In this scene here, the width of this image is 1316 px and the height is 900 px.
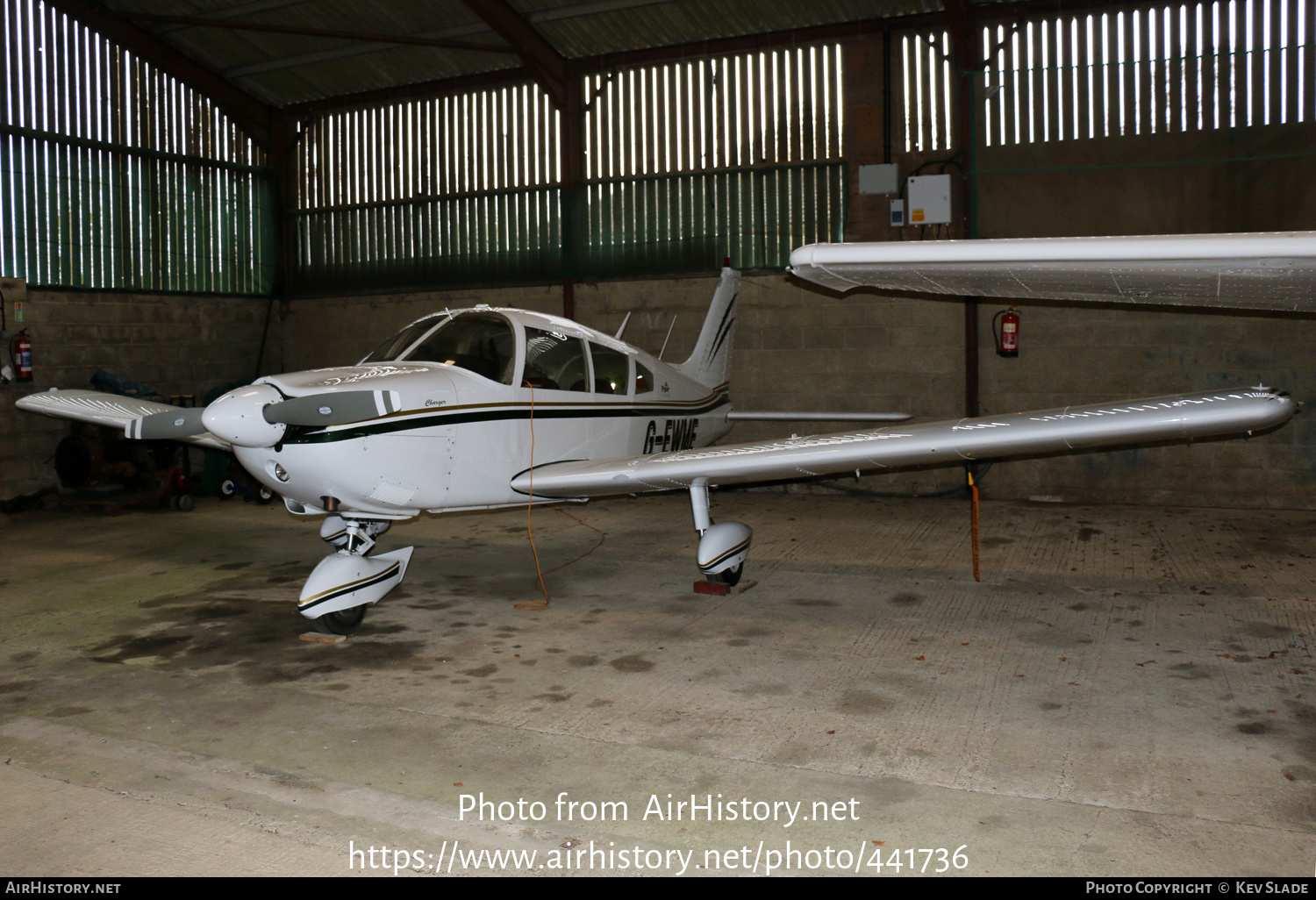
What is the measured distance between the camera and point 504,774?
3.64 meters

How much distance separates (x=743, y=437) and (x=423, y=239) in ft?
18.4

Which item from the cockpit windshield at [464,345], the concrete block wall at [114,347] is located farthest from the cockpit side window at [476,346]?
the concrete block wall at [114,347]

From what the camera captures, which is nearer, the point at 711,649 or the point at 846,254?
the point at 846,254

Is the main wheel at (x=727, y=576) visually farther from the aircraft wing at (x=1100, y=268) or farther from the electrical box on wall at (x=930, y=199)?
the electrical box on wall at (x=930, y=199)

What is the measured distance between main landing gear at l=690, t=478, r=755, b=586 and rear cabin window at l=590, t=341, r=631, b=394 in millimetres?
1143

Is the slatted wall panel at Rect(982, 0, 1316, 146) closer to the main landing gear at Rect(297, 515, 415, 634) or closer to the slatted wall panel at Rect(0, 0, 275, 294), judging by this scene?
the main landing gear at Rect(297, 515, 415, 634)

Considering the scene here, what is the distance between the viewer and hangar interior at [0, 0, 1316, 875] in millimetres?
3537

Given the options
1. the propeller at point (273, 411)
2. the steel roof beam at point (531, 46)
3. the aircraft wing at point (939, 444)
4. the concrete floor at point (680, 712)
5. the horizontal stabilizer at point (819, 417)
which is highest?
the steel roof beam at point (531, 46)

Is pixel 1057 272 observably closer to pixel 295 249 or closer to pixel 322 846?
pixel 322 846

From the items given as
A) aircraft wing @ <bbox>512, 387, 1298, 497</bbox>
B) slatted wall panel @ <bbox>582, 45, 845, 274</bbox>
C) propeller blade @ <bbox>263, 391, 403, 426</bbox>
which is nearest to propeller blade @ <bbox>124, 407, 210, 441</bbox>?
propeller blade @ <bbox>263, 391, 403, 426</bbox>

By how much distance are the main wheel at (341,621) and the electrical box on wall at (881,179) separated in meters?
7.96

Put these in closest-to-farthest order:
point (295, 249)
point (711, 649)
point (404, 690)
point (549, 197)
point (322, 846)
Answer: point (322, 846)
point (404, 690)
point (711, 649)
point (549, 197)
point (295, 249)

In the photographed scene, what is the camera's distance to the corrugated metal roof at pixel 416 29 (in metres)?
11.5
